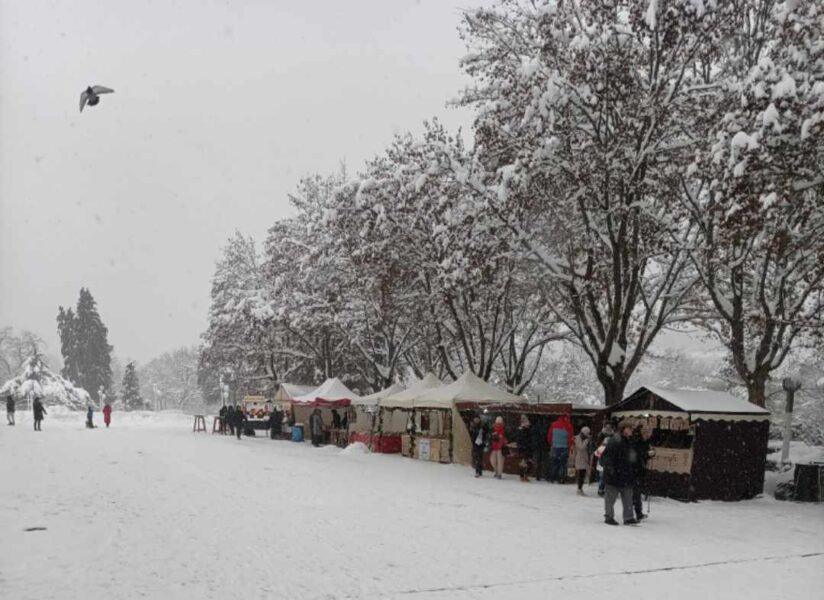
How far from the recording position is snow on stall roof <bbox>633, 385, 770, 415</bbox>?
52.3 feet

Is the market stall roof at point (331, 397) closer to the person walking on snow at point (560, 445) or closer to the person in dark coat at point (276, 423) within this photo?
the person in dark coat at point (276, 423)

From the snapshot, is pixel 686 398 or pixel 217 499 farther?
pixel 686 398

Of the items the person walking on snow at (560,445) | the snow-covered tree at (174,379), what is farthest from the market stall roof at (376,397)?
the snow-covered tree at (174,379)

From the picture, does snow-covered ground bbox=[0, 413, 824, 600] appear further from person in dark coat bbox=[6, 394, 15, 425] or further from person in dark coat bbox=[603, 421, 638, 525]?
person in dark coat bbox=[6, 394, 15, 425]

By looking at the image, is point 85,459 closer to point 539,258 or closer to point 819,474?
point 539,258

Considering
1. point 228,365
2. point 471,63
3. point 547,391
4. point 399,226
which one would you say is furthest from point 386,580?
point 547,391

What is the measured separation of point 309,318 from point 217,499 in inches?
915

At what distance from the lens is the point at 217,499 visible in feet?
43.2

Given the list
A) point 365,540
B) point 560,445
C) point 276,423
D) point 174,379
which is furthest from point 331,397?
point 174,379

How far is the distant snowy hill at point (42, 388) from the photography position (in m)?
61.1

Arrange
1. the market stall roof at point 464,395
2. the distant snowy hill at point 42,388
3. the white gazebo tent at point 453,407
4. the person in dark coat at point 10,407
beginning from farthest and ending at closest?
1. the distant snowy hill at point 42,388
2. the person in dark coat at point 10,407
3. the white gazebo tent at point 453,407
4. the market stall roof at point 464,395

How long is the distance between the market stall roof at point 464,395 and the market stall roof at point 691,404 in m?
5.43

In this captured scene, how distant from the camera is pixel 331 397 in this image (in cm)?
3184

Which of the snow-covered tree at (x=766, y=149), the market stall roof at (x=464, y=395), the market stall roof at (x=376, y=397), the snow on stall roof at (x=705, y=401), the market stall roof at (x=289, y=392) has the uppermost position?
the snow-covered tree at (x=766, y=149)
